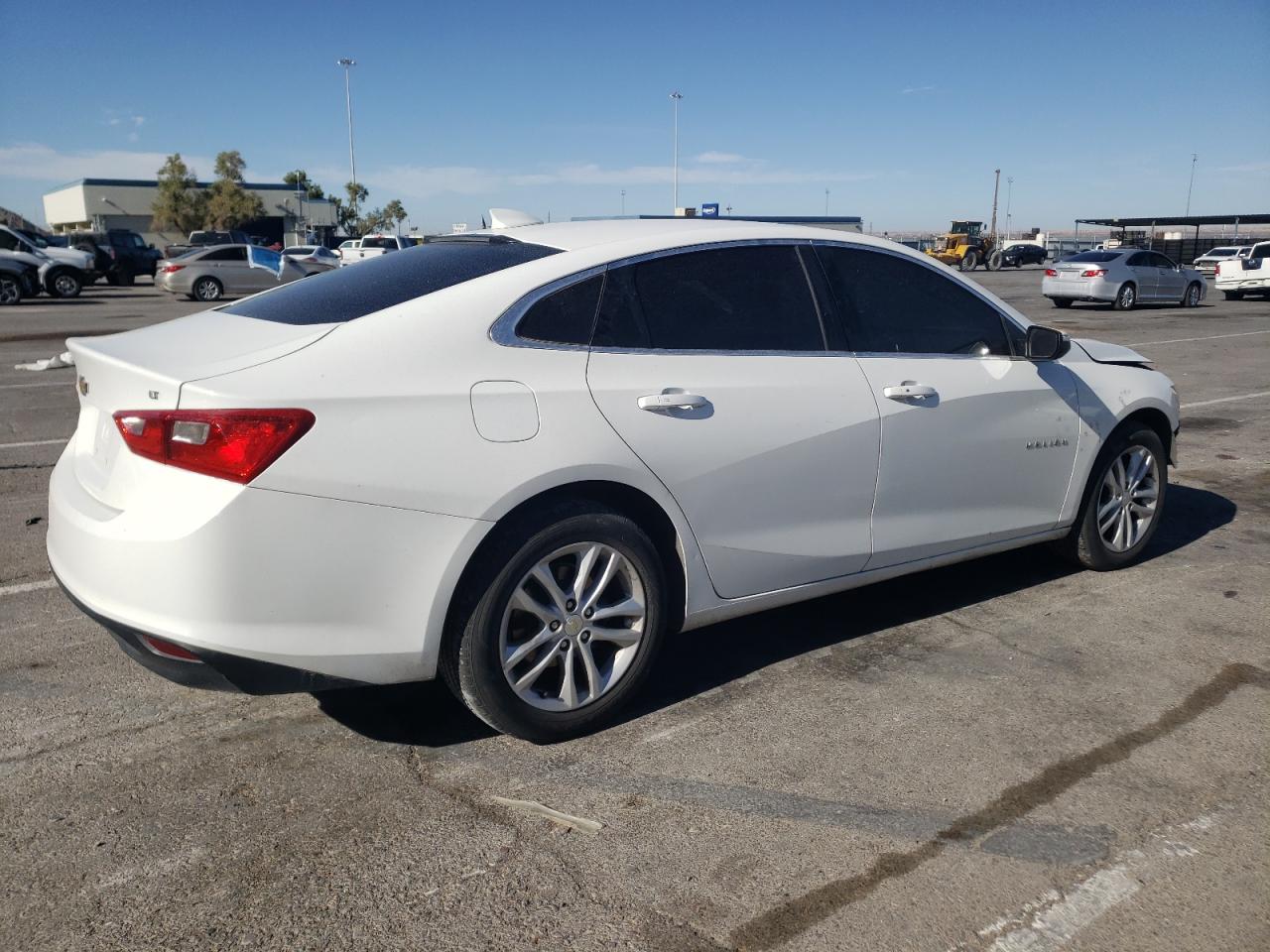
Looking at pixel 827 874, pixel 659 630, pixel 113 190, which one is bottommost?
pixel 827 874

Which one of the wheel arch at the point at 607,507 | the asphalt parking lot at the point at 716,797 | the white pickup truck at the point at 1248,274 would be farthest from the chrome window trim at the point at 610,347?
the white pickup truck at the point at 1248,274

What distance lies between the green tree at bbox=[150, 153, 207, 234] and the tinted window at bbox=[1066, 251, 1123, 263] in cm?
6414

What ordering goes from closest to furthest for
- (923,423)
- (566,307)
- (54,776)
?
(54,776) < (566,307) < (923,423)

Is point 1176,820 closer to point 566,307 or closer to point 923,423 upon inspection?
point 923,423

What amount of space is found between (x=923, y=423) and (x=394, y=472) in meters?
2.16

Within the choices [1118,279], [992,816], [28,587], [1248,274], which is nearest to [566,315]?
[992,816]

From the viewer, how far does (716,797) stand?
10.2ft

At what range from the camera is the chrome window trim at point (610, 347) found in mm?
3303

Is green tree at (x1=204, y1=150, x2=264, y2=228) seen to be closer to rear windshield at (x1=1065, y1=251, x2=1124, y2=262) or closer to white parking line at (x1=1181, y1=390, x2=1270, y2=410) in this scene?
rear windshield at (x1=1065, y1=251, x2=1124, y2=262)

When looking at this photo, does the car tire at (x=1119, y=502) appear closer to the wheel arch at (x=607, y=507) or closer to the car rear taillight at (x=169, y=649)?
the wheel arch at (x=607, y=507)

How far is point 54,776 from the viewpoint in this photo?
10.4 ft

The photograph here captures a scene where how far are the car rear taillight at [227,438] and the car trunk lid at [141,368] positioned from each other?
7cm

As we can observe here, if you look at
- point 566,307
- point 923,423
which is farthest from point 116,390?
point 923,423

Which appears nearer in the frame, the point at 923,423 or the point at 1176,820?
the point at 1176,820
